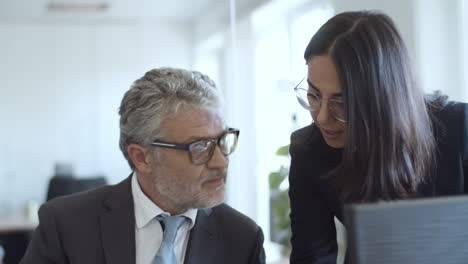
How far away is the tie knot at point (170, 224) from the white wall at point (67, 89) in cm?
356

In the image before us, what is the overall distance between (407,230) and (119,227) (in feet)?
4.28

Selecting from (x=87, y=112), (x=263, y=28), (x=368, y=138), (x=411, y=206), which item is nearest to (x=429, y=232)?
(x=411, y=206)

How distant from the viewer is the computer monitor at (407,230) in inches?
16.4


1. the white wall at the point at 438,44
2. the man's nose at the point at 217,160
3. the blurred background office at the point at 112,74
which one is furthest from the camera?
the blurred background office at the point at 112,74

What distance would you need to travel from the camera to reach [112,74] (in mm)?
5250

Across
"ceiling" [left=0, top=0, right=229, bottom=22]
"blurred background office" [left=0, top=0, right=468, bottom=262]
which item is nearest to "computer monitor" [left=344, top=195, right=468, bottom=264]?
"blurred background office" [left=0, top=0, right=468, bottom=262]

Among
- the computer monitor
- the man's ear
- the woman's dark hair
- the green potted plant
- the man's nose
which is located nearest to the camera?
the computer monitor

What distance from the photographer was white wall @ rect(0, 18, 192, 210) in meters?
5.03

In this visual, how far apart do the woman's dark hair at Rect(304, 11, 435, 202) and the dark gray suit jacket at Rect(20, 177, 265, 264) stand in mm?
497

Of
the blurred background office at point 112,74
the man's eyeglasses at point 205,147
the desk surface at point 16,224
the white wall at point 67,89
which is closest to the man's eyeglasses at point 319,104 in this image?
the man's eyeglasses at point 205,147

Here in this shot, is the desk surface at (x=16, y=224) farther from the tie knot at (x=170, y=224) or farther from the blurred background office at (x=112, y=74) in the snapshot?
the tie knot at (x=170, y=224)

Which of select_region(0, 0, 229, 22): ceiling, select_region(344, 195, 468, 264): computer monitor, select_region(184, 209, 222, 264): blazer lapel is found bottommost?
select_region(184, 209, 222, 264): blazer lapel

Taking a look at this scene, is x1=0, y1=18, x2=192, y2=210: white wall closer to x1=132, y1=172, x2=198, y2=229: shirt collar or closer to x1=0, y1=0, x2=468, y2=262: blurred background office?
x1=0, y1=0, x2=468, y2=262: blurred background office

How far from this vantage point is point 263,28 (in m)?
4.83
